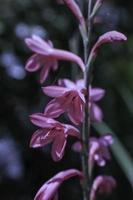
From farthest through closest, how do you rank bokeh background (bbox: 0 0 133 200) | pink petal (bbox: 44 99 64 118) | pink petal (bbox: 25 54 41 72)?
bokeh background (bbox: 0 0 133 200), pink petal (bbox: 25 54 41 72), pink petal (bbox: 44 99 64 118)

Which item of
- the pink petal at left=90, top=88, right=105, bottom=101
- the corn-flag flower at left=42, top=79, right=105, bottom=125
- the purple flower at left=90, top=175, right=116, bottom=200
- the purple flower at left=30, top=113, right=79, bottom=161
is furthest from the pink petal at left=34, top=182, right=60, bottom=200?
the pink petal at left=90, top=88, right=105, bottom=101

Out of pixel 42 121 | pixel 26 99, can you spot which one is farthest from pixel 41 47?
pixel 26 99

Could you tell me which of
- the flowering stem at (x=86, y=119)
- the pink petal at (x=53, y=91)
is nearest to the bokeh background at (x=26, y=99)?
the flowering stem at (x=86, y=119)

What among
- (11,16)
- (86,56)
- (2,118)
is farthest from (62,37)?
(86,56)

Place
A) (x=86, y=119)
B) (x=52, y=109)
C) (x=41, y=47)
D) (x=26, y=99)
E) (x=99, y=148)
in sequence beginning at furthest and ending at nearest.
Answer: (x=26, y=99) < (x=99, y=148) < (x=41, y=47) < (x=86, y=119) < (x=52, y=109)

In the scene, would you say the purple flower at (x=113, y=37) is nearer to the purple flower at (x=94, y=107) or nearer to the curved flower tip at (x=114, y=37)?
the curved flower tip at (x=114, y=37)

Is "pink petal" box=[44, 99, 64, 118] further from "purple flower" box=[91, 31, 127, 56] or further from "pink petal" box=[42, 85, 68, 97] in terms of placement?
"purple flower" box=[91, 31, 127, 56]

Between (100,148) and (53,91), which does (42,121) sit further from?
(100,148)

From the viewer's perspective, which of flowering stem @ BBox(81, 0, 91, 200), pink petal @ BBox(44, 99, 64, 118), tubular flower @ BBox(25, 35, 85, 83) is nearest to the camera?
pink petal @ BBox(44, 99, 64, 118)
